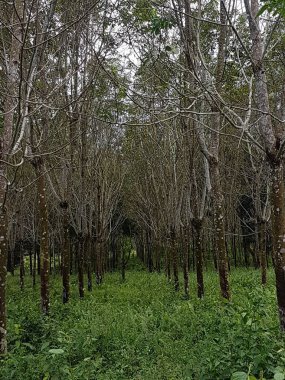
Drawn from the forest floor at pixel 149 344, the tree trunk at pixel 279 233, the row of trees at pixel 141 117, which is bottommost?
the forest floor at pixel 149 344

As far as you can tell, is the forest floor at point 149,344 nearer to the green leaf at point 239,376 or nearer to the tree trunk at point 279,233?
the green leaf at point 239,376

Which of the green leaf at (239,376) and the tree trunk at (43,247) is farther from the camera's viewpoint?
the tree trunk at (43,247)

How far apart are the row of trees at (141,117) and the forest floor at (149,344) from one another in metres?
0.60

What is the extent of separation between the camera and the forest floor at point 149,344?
4.09 m

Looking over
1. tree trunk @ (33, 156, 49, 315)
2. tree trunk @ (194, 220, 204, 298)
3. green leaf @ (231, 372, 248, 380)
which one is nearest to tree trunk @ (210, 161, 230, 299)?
tree trunk @ (194, 220, 204, 298)

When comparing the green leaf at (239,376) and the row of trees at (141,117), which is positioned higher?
the row of trees at (141,117)

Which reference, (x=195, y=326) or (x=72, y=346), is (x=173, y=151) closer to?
(x=195, y=326)

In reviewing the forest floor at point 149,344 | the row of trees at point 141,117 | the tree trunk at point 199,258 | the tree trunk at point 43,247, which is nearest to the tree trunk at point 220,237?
the row of trees at point 141,117

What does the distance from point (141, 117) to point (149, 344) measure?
20.2 feet

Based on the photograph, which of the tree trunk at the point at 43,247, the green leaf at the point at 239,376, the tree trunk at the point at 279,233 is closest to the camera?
the green leaf at the point at 239,376

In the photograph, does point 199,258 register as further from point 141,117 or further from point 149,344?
point 141,117

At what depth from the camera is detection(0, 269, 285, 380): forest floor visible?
161 inches

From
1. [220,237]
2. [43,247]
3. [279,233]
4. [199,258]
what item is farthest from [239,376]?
[199,258]

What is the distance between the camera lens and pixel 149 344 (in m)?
6.32
